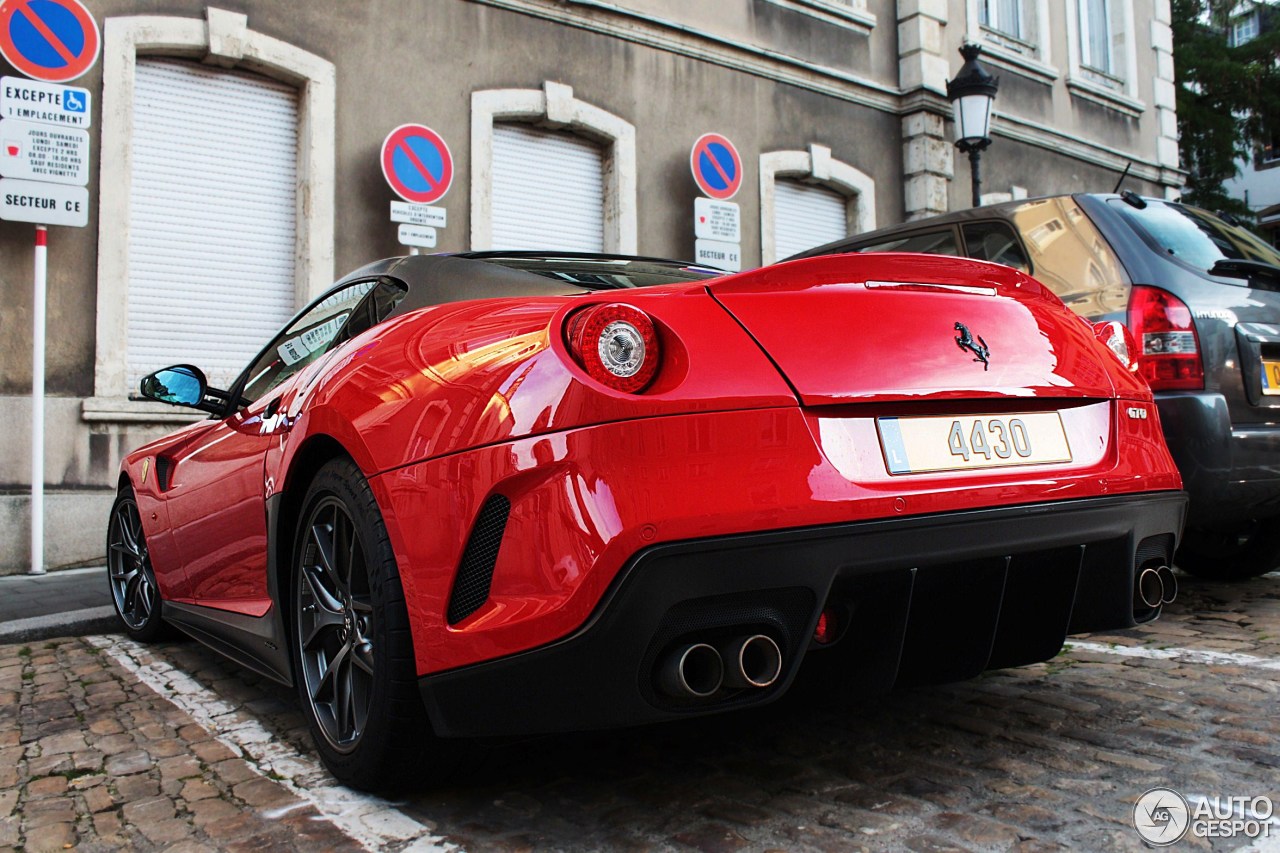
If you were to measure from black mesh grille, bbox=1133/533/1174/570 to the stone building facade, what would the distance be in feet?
22.7

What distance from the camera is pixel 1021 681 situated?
10.9 feet

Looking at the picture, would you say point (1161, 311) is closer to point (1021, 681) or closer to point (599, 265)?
point (1021, 681)

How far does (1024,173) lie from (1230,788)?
1445 cm

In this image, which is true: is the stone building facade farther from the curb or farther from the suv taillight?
the suv taillight

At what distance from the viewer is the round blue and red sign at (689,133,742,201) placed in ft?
36.3

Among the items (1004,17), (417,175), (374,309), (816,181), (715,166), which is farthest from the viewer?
(1004,17)

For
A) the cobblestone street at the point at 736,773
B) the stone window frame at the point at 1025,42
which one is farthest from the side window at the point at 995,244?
the stone window frame at the point at 1025,42

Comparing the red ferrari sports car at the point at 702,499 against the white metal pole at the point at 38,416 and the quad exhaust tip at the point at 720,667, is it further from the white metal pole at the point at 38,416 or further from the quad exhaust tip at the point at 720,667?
the white metal pole at the point at 38,416

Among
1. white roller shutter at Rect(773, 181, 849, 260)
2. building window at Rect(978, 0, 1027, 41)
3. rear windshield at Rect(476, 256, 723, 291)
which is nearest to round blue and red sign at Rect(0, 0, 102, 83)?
rear windshield at Rect(476, 256, 723, 291)

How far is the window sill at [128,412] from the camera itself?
25.3 feet

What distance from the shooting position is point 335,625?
2623mm

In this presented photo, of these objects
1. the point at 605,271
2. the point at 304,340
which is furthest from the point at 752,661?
the point at 304,340

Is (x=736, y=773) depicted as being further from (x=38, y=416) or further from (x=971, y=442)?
(x=38, y=416)

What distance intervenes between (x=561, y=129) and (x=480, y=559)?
9069 millimetres
